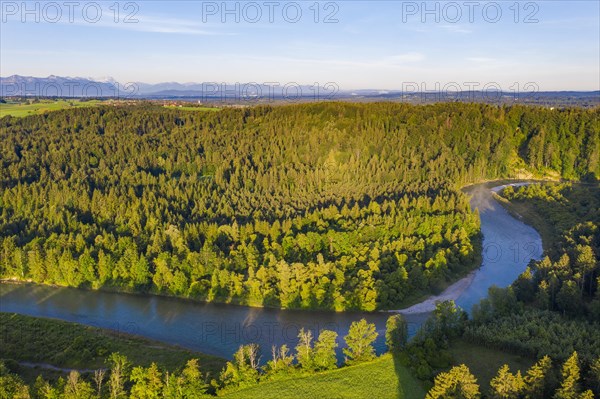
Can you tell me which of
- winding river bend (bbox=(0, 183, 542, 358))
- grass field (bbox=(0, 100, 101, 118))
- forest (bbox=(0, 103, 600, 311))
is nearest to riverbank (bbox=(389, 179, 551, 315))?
winding river bend (bbox=(0, 183, 542, 358))

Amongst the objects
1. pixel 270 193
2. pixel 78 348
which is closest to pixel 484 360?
pixel 78 348

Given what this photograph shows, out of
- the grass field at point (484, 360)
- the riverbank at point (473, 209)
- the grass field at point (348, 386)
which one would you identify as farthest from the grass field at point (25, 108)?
the grass field at point (484, 360)

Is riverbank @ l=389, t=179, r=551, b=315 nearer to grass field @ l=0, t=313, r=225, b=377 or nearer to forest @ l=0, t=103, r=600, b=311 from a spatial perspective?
forest @ l=0, t=103, r=600, b=311

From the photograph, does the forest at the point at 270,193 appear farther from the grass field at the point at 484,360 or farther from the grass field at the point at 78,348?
the grass field at the point at 484,360

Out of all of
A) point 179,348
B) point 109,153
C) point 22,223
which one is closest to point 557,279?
point 179,348

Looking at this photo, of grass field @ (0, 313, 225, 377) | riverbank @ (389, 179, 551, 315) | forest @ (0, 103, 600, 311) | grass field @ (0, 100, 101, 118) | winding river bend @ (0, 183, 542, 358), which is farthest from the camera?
grass field @ (0, 100, 101, 118)

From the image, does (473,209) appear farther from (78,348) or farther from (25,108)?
(25,108)
